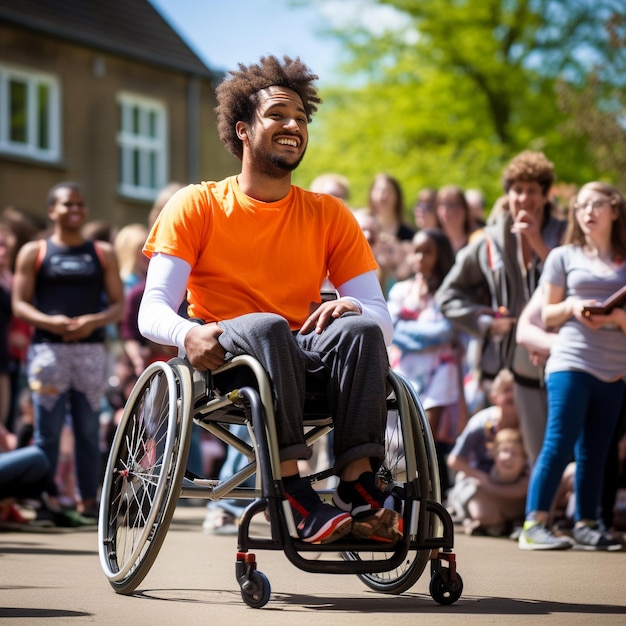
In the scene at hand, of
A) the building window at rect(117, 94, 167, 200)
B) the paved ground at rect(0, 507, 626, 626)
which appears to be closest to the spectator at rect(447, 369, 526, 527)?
the paved ground at rect(0, 507, 626, 626)

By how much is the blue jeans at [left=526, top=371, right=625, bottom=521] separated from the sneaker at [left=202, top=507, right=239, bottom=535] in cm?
187

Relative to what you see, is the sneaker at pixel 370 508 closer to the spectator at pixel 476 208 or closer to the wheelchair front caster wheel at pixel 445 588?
the wheelchair front caster wheel at pixel 445 588

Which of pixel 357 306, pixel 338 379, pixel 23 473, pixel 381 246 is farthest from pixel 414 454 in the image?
pixel 381 246

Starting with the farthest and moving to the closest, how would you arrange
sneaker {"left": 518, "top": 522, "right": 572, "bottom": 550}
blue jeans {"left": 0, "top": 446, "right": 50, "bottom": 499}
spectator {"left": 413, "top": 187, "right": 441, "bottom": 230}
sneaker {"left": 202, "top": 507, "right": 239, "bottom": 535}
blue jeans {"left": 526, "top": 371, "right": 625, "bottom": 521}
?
1. spectator {"left": 413, "top": 187, "right": 441, "bottom": 230}
2. sneaker {"left": 202, "top": 507, "right": 239, "bottom": 535}
3. blue jeans {"left": 0, "top": 446, "right": 50, "bottom": 499}
4. blue jeans {"left": 526, "top": 371, "right": 625, "bottom": 521}
5. sneaker {"left": 518, "top": 522, "right": 572, "bottom": 550}

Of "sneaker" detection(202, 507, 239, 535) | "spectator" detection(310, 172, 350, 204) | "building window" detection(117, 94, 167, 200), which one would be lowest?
"sneaker" detection(202, 507, 239, 535)

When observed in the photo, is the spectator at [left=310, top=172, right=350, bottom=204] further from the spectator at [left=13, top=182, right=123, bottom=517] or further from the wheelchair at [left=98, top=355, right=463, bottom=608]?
the wheelchair at [left=98, top=355, right=463, bottom=608]

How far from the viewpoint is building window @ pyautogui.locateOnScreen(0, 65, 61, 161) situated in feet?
75.6

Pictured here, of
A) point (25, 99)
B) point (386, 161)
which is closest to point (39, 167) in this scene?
point (25, 99)

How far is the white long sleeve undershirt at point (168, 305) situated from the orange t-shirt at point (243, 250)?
6cm

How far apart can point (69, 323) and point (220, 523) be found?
5.77 feet

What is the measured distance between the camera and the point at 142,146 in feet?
86.4

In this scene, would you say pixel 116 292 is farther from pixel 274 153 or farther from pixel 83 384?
pixel 274 153

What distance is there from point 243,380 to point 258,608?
2.64 feet

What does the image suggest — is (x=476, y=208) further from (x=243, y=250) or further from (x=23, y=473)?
(x=243, y=250)
